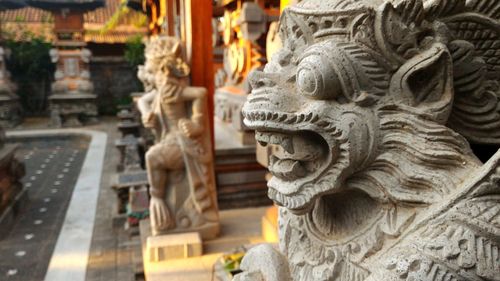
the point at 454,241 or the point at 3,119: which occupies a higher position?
the point at 454,241

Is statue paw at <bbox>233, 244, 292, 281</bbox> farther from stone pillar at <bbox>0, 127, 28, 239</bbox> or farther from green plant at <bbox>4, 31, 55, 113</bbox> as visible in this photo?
green plant at <bbox>4, 31, 55, 113</bbox>

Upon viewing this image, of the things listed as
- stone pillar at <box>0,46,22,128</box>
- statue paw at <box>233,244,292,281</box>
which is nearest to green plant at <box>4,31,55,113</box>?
stone pillar at <box>0,46,22,128</box>

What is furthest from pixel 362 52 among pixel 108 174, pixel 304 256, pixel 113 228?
pixel 108 174

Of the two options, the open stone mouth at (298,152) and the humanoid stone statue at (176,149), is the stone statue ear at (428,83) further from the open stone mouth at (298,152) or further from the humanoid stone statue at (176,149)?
the humanoid stone statue at (176,149)

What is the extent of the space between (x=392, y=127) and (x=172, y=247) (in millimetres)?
2723

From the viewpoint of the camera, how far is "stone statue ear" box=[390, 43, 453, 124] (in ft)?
3.83

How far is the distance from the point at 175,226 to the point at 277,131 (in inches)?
109

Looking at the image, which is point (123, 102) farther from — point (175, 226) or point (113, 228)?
point (175, 226)

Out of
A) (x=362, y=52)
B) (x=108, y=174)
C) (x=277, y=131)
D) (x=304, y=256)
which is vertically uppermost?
(x=362, y=52)

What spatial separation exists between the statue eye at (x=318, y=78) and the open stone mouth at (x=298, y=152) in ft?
0.41

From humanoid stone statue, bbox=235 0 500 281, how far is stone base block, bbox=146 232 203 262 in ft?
7.82

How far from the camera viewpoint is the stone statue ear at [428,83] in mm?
1166

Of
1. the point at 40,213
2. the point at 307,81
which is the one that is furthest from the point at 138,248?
the point at 307,81

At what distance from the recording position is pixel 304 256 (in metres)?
1.48
